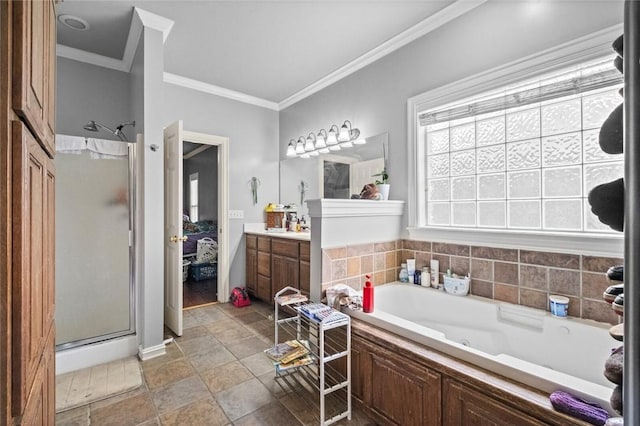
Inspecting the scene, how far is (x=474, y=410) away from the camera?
124 cm

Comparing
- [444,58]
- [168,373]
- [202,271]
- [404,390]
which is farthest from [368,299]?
[202,271]

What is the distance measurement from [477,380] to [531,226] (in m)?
1.24

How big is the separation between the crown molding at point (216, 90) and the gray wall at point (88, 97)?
47cm

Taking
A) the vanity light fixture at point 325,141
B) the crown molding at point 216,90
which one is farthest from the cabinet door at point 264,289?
the crown molding at point 216,90

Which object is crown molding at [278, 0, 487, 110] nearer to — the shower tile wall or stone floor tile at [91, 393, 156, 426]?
the shower tile wall

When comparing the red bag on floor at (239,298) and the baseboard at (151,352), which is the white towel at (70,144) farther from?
the red bag on floor at (239,298)

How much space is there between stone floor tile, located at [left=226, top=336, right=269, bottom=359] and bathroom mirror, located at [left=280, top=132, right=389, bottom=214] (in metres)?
1.67

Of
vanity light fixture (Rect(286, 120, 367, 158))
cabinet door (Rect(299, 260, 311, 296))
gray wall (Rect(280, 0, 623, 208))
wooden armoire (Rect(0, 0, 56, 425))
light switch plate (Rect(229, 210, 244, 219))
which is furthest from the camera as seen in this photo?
light switch plate (Rect(229, 210, 244, 219))

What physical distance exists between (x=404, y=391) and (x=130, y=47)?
362 cm

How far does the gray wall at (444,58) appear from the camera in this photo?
5.81 feet

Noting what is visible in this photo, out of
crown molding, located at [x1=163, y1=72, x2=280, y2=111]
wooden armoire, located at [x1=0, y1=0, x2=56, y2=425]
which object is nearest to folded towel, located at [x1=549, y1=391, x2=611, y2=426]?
wooden armoire, located at [x1=0, y1=0, x2=56, y2=425]

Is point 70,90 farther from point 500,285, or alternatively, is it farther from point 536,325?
point 536,325

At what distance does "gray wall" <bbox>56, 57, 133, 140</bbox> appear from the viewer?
2.94 meters

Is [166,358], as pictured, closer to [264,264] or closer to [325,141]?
[264,264]
